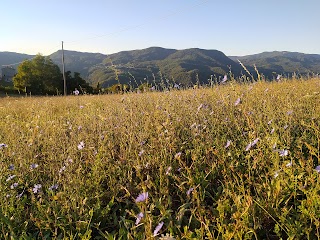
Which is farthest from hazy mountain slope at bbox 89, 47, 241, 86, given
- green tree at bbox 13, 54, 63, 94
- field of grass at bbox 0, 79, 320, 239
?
green tree at bbox 13, 54, 63, 94

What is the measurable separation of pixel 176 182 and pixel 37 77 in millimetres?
54752

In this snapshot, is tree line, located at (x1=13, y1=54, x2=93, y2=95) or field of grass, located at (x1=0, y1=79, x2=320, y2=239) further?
tree line, located at (x1=13, y1=54, x2=93, y2=95)

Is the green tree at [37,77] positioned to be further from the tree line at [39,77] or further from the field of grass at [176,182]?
the field of grass at [176,182]

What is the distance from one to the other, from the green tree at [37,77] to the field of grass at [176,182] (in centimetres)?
4973

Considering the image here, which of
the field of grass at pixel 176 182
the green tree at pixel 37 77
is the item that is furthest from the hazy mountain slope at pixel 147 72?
the green tree at pixel 37 77

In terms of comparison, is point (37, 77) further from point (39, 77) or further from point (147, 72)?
point (147, 72)

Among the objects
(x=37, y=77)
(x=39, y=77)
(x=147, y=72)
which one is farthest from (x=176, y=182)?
(x=147, y=72)

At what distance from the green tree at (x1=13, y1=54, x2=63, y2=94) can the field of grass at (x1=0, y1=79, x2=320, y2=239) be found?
49.7 meters

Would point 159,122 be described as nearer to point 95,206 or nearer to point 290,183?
point 95,206

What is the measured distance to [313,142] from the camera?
2.12 m

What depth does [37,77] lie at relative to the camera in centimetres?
5119

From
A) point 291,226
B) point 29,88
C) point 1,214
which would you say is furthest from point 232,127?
point 29,88

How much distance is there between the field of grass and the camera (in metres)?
1.47

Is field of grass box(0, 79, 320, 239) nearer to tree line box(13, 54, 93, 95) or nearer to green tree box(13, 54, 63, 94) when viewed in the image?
tree line box(13, 54, 93, 95)
